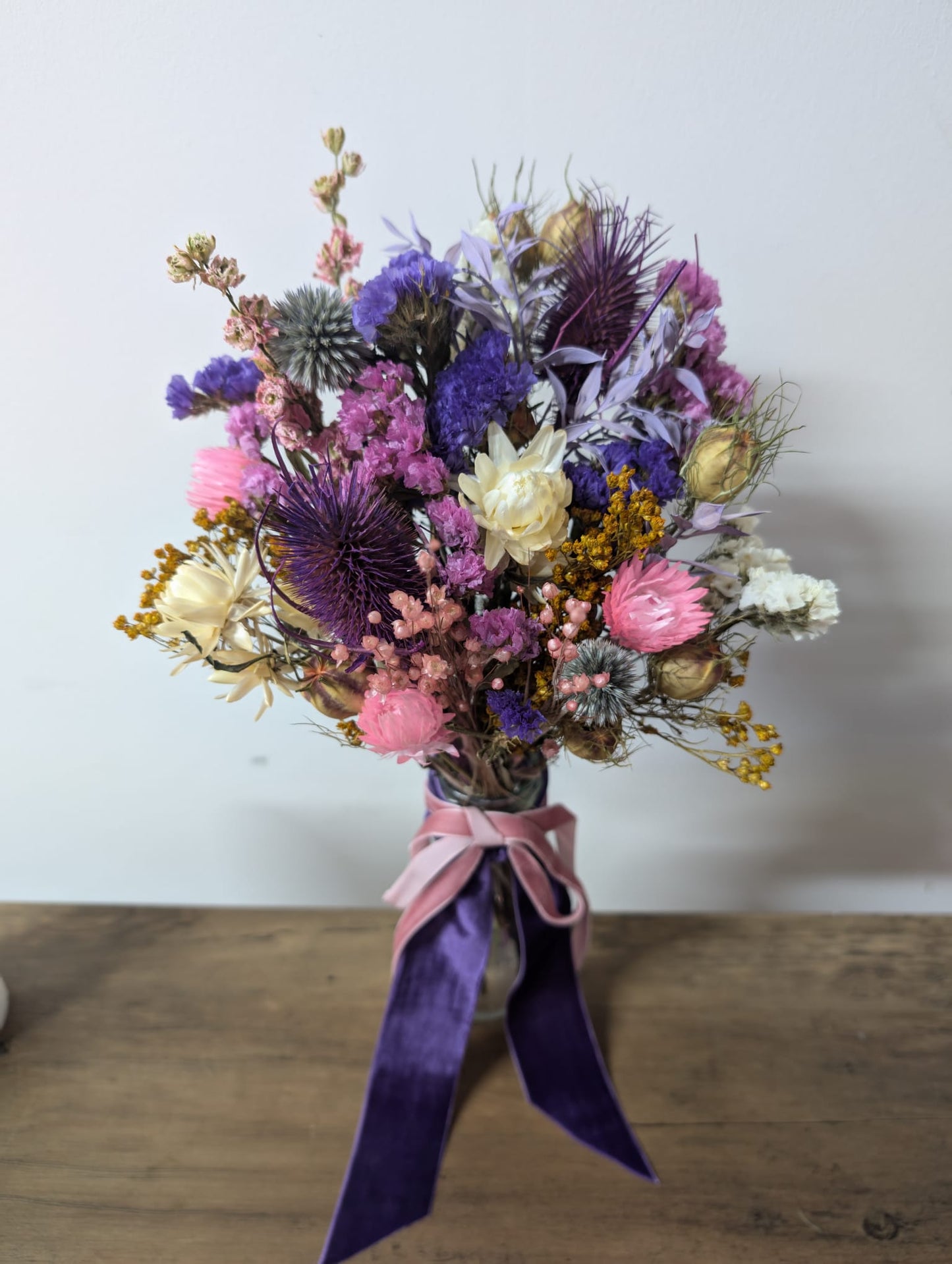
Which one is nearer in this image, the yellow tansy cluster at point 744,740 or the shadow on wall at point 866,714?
the yellow tansy cluster at point 744,740

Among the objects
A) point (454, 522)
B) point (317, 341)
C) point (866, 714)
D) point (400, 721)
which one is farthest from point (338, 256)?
point (866, 714)

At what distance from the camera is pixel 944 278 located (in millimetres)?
759

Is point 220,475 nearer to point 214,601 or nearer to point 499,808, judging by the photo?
point 214,601

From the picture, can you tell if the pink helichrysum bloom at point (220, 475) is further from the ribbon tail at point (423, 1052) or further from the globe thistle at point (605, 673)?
the ribbon tail at point (423, 1052)

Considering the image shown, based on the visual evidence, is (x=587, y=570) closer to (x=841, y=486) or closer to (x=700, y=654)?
(x=700, y=654)

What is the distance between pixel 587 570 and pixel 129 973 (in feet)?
2.21

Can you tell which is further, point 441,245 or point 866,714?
point 866,714

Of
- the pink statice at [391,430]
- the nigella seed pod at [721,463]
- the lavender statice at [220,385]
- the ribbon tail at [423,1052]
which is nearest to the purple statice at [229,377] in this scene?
the lavender statice at [220,385]

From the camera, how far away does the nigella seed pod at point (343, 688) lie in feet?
1.94

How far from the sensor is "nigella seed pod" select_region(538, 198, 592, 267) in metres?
0.57

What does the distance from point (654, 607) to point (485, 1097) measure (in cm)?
51

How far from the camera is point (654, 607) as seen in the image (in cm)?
51

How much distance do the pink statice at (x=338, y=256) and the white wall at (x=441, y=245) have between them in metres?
0.17

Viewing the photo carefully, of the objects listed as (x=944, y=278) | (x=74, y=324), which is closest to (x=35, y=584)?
(x=74, y=324)
